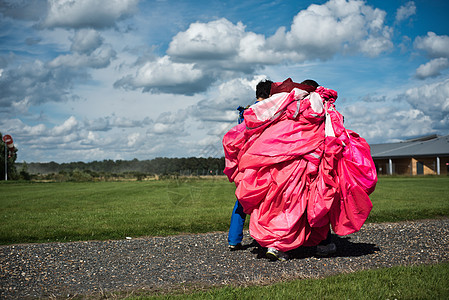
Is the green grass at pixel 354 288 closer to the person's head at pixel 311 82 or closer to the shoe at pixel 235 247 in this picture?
the shoe at pixel 235 247

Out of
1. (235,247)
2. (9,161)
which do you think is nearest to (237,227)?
(235,247)

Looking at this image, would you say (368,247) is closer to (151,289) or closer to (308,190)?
(308,190)

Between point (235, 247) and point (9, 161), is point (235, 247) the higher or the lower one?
the lower one

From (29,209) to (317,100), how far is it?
13.4 meters

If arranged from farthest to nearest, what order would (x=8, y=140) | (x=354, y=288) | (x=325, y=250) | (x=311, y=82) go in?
(x=8, y=140), (x=311, y=82), (x=325, y=250), (x=354, y=288)

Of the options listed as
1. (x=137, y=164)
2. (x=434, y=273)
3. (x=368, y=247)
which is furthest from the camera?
(x=137, y=164)

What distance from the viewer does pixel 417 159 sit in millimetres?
53344

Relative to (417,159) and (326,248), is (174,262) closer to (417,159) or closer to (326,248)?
(326,248)

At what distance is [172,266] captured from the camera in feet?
18.3

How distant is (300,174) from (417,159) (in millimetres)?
54050

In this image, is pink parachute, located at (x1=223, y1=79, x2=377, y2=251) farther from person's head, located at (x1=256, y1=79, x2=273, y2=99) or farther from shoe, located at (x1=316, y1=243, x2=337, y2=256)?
person's head, located at (x1=256, y1=79, x2=273, y2=99)

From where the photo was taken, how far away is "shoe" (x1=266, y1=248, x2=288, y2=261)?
5641mm

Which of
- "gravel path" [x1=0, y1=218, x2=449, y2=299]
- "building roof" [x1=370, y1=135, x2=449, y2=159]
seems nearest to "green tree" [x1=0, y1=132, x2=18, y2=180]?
"gravel path" [x1=0, y1=218, x2=449, y2=299]

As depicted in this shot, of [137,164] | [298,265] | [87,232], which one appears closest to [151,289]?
[298,265]
